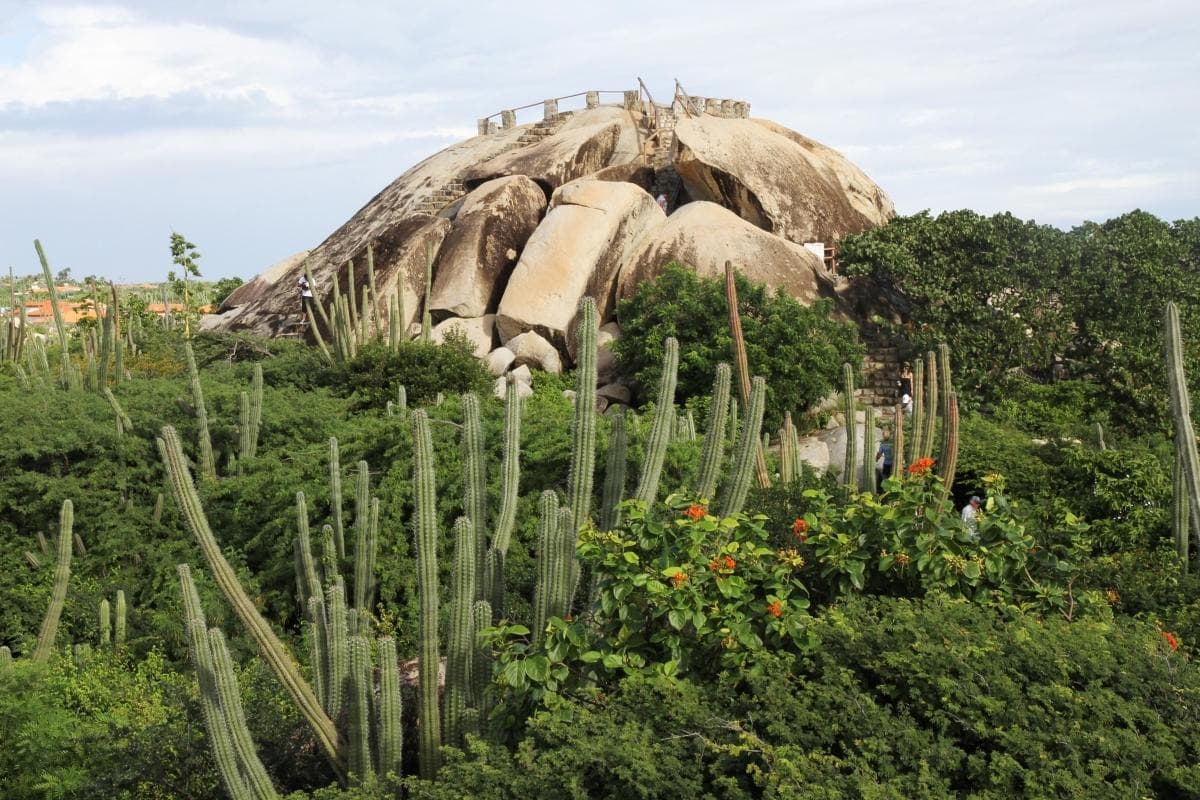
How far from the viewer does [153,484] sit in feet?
45.9

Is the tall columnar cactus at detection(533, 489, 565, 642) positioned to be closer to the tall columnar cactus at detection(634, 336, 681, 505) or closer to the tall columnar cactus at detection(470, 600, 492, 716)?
the tall columnar cactus at detection(470, 600, 492, 716)

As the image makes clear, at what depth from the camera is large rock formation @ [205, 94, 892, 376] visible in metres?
22.2

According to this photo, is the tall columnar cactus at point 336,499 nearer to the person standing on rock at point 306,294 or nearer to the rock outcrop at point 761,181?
the person standing on rock at point 306,294

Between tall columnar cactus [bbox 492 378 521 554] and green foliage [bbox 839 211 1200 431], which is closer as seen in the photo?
tall columnar cactus [bbox 492 378 521 554]

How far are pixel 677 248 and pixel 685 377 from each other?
13.5ft

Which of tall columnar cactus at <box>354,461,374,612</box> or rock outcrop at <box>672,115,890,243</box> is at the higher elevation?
rock outcrop at <box>672,115,890,243</box>

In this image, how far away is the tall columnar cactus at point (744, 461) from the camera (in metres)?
7.91

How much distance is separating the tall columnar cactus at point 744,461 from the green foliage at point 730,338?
32.2 feet

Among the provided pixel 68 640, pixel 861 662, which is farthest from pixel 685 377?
pixel 861 662

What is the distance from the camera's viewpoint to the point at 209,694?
6941 mm

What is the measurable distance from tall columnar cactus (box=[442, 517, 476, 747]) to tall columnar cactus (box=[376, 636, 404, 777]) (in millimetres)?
337

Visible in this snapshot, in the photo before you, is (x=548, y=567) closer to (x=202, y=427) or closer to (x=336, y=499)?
(x=336, y=499)

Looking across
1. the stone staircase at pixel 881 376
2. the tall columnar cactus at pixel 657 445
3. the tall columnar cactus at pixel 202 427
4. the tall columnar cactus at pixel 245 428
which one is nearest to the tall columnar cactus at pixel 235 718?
the tall columnar cactus at pixel 657 445

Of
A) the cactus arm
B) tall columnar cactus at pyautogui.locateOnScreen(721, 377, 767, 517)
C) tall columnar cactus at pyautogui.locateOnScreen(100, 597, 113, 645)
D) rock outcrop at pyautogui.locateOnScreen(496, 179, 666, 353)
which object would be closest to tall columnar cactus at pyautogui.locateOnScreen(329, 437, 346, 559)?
the cactus arm
